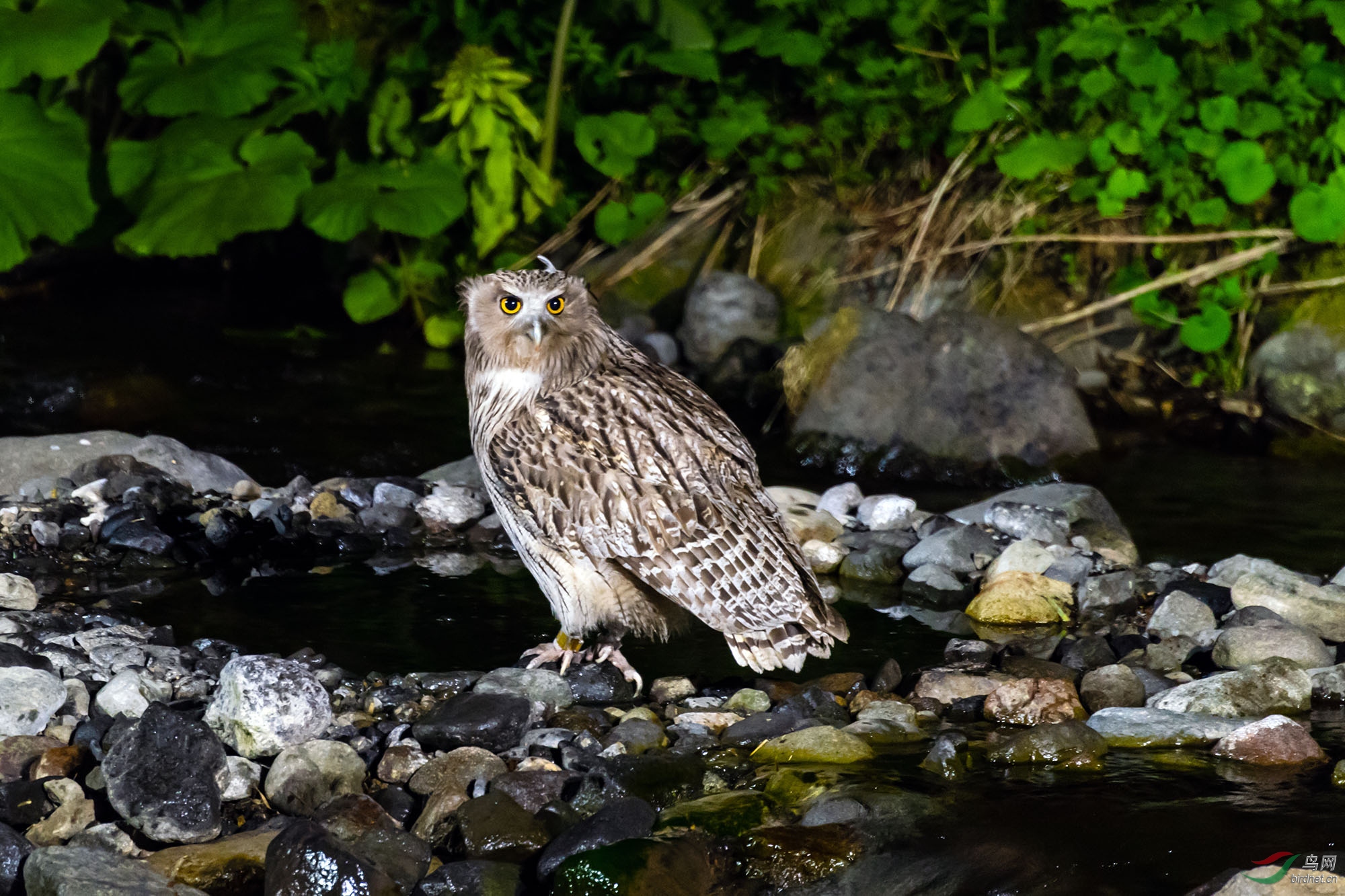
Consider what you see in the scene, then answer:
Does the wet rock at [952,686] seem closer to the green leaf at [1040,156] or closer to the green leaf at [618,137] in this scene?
the green leaf at [1040,156]

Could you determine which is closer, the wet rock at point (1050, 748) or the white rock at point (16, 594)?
the wet rock at point (1050, 748)

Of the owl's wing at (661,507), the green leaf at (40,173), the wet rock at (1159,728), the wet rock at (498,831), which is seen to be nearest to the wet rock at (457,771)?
the wet rock at (498,831)

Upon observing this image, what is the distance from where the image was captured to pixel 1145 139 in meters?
6.93

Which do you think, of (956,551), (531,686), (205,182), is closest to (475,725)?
(531,686)

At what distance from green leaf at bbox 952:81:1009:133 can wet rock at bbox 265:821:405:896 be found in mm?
5333

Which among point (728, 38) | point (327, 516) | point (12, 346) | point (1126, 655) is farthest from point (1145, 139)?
point (12, 346)

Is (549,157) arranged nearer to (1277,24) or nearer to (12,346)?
(12,346)

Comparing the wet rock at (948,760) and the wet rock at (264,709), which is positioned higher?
the wet rock at (948,760)

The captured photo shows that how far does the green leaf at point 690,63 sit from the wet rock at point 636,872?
18.0ft

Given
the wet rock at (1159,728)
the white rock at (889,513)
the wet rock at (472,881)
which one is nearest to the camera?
the wet rock at (472,881)

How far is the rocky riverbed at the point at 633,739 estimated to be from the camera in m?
2.84

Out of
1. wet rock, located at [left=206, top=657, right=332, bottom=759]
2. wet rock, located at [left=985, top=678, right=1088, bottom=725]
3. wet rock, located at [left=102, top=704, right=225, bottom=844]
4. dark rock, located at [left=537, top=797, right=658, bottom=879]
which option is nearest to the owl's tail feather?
wet rock, located at [left=985, top=678, right=1088, bottom=725]

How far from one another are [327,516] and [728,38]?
3.86 m

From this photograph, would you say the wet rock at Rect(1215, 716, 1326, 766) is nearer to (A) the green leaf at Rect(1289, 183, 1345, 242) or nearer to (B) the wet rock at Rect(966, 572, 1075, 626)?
(B) the wet rock at Rect(966, 572, 1075, 626)
